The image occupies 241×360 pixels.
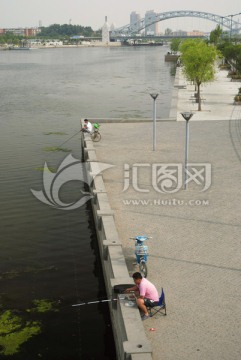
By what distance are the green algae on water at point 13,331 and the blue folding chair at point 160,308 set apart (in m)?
2.35

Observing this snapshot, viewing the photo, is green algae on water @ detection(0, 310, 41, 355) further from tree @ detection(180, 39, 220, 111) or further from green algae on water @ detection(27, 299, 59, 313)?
tree @ detection(180, 39, 220, 111)

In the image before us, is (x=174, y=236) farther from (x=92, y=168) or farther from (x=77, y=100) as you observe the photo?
(x=77, y=100)

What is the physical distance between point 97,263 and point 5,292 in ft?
8.34

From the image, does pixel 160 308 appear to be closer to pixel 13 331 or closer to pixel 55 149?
pixel 13 331

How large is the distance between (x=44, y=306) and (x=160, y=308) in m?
2.85

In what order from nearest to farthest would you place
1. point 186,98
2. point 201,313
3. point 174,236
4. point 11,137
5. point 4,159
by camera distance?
point 201,313 < point 174,236 < point 4,159 < point 11,137 < point 186,98

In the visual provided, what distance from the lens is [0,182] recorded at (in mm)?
19250

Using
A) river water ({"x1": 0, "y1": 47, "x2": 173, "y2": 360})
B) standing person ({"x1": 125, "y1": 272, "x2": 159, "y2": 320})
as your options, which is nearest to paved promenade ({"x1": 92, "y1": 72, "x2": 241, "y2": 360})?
standing person ({"x1": 125, "y1": 272, "x2": 159, "y2": 320})

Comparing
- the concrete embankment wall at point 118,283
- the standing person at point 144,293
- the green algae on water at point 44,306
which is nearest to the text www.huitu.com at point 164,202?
the concrete embankment wall at point 118,283

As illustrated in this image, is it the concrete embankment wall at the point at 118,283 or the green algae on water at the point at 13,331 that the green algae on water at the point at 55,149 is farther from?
the green algae on water at the point at 13,331

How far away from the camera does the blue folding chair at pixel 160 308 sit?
28.3 feet

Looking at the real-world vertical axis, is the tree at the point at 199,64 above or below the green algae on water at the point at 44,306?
above

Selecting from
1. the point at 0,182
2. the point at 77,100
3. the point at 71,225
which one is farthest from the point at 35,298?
the point at 77,100

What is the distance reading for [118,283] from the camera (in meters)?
9.19
